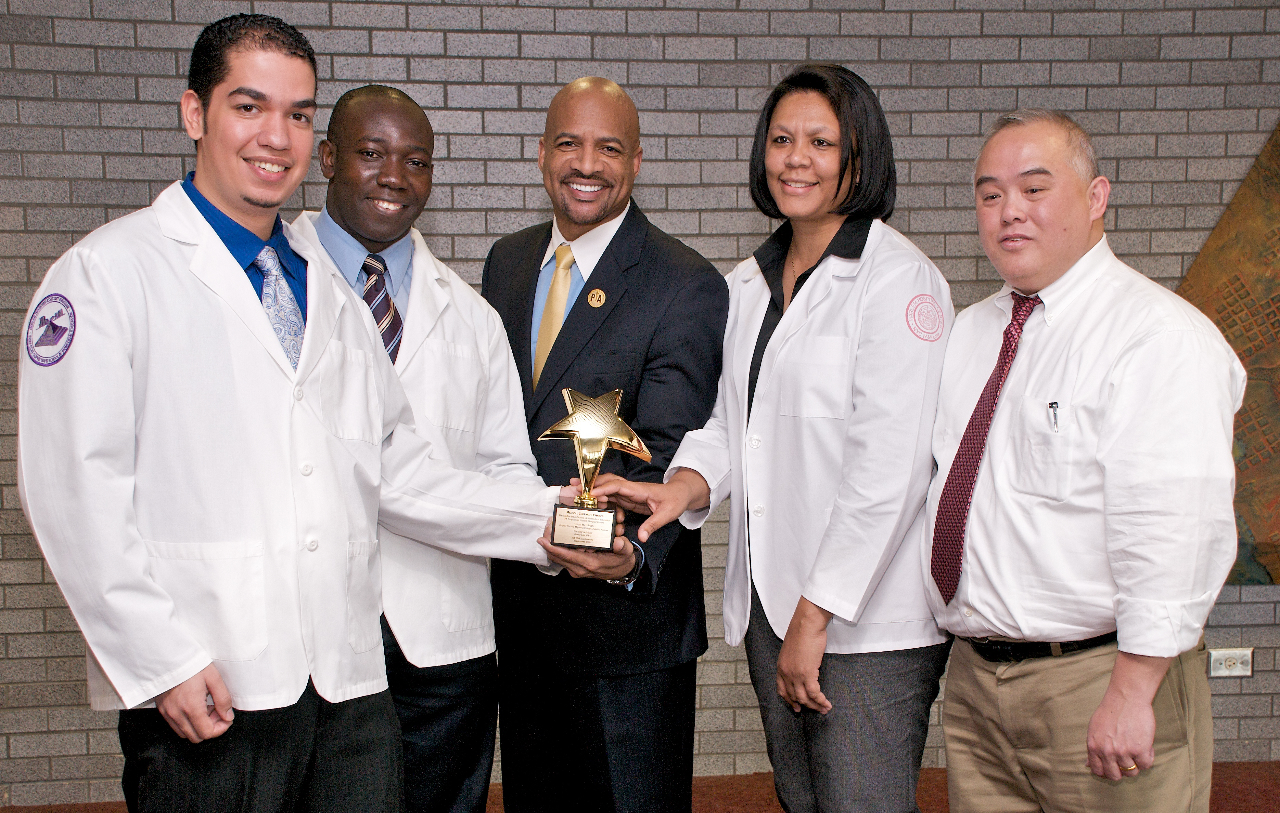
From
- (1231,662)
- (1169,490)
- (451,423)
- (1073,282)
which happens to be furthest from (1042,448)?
(1231,662)

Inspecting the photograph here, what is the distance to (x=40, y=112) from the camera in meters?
3.46

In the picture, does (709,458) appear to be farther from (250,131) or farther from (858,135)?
(250,131)

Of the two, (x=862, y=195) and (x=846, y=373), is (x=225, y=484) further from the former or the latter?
(x=862, y=195)

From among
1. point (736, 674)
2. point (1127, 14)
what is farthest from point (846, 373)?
point (1127, 14)

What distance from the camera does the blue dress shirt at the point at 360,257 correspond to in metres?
2.11

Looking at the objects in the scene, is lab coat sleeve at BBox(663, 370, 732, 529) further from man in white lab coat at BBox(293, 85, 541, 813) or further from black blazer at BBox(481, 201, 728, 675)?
man in white lab coat at BBox(293, 85, 541, 813)

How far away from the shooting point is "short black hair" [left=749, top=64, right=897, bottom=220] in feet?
6.55

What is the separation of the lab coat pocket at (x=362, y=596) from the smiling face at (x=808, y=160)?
1150 millimetres

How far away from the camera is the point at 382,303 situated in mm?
2084

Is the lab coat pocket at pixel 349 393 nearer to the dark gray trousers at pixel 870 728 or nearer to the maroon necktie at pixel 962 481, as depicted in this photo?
the dark gray trousers at pixel 870 728

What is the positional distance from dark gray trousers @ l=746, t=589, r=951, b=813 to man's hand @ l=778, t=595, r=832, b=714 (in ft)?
0.16

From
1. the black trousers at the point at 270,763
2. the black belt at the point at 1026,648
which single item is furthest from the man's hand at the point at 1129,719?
the black trousers at the point at 270,763

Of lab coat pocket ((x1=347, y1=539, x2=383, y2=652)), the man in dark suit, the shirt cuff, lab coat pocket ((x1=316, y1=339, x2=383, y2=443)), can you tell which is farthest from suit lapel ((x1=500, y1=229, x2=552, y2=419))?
the shirt cuff

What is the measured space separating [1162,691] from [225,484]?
65.2 inches
